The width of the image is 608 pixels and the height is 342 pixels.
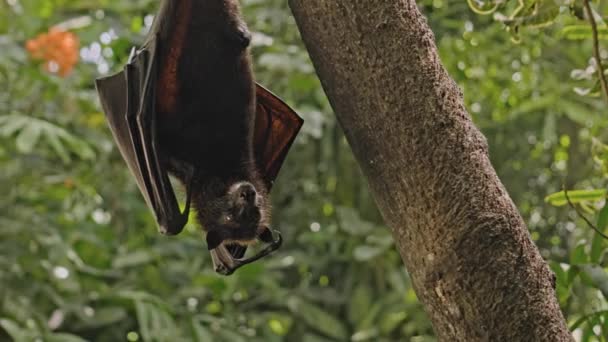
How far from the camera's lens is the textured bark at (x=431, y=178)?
1.86 metres

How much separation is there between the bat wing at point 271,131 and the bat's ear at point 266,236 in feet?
0.70

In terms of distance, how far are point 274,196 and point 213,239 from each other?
3811mm

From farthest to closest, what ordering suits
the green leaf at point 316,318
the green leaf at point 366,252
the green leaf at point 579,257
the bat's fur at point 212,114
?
the green leaf at point 316,318 → the green leaf at point 366,252 → the bat's fur at point 212,114 → the green leaf at point 579,257

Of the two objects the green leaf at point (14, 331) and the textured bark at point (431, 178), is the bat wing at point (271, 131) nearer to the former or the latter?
the textured bark at point (431, 178)

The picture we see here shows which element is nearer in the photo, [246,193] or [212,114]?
[246,193]

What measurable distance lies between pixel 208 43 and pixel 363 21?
76 centimetres

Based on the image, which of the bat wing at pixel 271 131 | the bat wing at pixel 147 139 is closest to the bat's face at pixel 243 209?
the bat wing at pixel 147 139

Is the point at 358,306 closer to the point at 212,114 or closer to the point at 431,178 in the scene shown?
the point at 212,114

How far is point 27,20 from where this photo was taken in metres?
5.59

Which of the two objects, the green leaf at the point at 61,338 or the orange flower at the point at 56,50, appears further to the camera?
the orange flower at the point at 56,50

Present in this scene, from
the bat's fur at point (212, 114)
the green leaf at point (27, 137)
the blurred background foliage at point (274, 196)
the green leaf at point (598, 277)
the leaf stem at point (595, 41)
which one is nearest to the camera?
the leaf stem at point (595, 41)

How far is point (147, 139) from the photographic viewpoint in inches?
100

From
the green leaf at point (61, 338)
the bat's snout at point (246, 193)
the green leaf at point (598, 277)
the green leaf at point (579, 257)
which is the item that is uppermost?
the green leaf at point (598, 277)

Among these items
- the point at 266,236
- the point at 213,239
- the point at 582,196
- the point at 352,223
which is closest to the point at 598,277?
the point at 582,196
